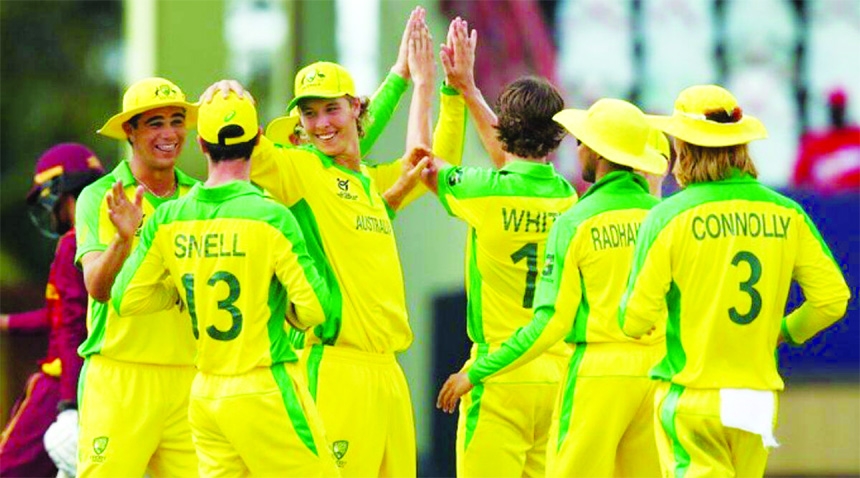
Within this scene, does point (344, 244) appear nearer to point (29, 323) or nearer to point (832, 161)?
point (29, 323)

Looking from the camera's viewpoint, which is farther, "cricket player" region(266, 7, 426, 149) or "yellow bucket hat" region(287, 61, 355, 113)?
"cricket player" region(266, 7, 426, 149)

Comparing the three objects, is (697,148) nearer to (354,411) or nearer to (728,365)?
(728,365)

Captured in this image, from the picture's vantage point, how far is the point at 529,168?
1019 cm

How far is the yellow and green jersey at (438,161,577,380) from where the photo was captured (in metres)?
10.1

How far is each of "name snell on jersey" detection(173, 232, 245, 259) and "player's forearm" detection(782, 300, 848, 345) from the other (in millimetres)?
2299

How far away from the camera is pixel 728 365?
8734 mm

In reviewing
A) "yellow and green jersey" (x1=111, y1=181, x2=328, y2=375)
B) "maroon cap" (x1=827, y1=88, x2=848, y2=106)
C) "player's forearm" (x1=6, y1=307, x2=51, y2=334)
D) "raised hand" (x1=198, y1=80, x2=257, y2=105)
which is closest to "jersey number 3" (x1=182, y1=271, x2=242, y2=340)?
"yellow and green jersey" (x1=111, y1=181, x2=328, y2=375)

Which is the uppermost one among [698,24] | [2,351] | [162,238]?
[698,24]

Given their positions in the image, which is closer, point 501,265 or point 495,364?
point 495,364

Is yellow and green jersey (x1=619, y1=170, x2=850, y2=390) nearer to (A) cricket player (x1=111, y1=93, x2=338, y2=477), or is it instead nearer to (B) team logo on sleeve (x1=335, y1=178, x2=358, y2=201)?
(A) cricket player (x1=111, y1=93, x2=338, y2=477)

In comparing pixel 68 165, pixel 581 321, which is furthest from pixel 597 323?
pixel 68 165

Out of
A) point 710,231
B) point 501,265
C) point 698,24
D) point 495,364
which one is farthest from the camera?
point 698,24

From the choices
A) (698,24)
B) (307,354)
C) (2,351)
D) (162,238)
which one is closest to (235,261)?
(162,238)

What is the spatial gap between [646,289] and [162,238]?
2.03 m
